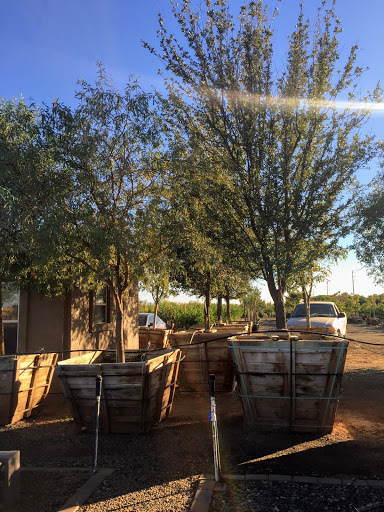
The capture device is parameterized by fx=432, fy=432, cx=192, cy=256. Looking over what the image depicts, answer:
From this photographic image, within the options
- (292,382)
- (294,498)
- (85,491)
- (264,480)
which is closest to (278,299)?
(292,382)

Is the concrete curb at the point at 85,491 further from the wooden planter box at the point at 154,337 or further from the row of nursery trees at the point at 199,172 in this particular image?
the wooden planter box at the point at 154,337

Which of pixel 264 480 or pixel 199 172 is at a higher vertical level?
pixel 199 172

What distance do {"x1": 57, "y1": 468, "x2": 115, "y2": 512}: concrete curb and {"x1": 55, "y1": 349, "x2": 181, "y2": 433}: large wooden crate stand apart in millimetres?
1265

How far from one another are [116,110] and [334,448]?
5.50m

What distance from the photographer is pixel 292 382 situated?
19.2 ft

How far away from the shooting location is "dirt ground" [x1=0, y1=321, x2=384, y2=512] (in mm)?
4286

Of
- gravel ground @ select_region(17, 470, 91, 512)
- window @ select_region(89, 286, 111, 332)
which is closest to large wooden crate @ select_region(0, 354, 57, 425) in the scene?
gravel ground @ select_region(17, 470, 91, 512)

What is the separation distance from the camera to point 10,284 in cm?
861

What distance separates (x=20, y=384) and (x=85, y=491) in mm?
3216

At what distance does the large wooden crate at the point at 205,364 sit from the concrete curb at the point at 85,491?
3.78 metres

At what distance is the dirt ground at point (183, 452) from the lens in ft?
14.1

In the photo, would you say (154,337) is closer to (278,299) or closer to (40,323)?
(40,323)

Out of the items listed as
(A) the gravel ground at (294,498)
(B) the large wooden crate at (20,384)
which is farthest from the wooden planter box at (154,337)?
(A) the gravel ground at (294,498)

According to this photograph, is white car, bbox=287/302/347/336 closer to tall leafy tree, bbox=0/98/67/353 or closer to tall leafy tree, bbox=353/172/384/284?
tall leafy tree, bbox=353/172/384/284
